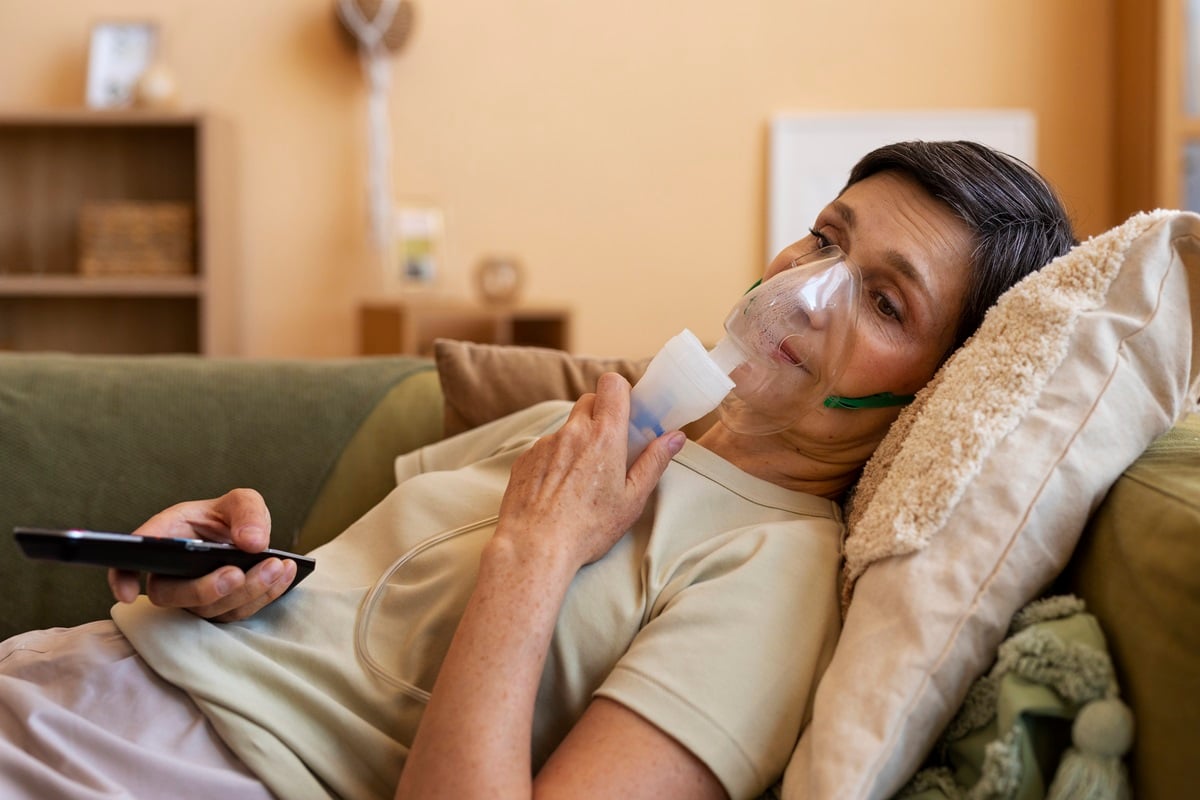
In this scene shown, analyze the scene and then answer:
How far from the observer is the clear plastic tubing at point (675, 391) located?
1.05 meters

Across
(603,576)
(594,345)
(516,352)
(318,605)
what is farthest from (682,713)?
(594,345)

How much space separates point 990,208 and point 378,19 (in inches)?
112

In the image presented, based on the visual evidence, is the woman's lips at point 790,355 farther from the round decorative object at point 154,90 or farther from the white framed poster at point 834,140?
the round decorative object at point 154,90

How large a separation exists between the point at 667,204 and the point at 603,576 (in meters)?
2.81

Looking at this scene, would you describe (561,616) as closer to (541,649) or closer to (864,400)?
(541,649)

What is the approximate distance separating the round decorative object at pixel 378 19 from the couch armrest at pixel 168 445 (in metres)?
2.22

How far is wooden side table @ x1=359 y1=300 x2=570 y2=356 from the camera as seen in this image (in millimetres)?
3148

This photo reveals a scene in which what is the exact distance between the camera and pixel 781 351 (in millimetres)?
1136

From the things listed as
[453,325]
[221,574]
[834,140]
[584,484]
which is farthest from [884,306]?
[834,140]

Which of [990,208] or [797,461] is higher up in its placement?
[990,208]

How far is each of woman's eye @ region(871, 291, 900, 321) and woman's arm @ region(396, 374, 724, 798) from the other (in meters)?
0.26

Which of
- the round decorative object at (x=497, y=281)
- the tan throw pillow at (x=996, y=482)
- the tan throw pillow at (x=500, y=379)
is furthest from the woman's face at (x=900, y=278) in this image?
the round decorative object at (x=497, y=281)

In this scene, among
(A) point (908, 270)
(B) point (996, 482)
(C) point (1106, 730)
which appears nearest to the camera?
(C) point (1106, 730)

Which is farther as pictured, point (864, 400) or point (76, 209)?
point (76, 209)
